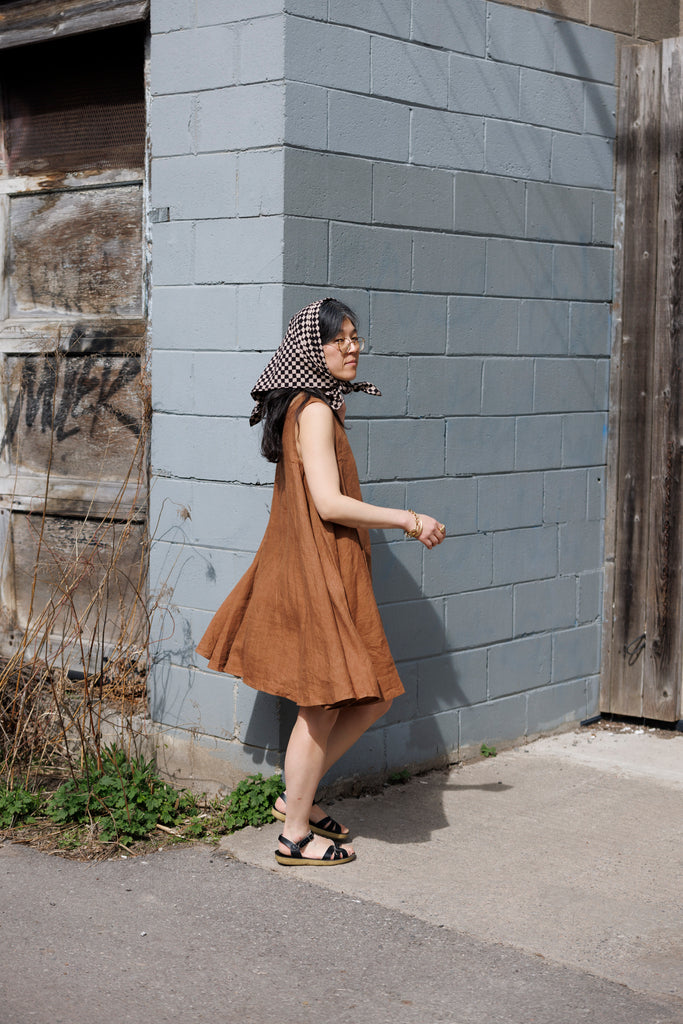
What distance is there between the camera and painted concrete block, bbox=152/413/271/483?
4770 millimetres

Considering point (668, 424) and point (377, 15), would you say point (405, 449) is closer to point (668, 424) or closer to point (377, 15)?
point (668, 424)

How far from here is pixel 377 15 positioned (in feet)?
16.3

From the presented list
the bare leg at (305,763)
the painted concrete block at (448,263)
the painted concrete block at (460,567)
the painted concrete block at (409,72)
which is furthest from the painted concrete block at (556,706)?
the painted concrete block at (409,72)

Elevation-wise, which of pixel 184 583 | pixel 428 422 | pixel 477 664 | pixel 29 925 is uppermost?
pixel 428 422

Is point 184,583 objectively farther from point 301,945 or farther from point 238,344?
point 301,945

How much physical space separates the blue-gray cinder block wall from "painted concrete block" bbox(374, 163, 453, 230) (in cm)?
1

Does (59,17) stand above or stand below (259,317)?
above

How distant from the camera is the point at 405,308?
16.9ft

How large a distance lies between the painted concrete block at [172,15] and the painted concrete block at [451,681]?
2747mm

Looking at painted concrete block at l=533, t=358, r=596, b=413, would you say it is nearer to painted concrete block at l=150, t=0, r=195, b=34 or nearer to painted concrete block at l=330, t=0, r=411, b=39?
painted concrete block at l=330, t=0, r=411, b=39

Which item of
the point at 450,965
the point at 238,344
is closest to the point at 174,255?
the point at 238,344

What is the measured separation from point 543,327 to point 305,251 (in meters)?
1.52

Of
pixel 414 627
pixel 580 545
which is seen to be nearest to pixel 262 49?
pixel 414 627

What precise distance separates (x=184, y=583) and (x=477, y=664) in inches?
56.2
